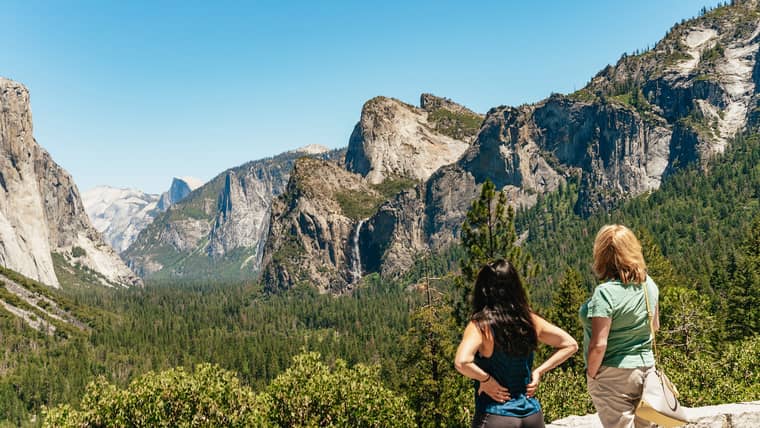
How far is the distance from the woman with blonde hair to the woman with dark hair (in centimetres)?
96

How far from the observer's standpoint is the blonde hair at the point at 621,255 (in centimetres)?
695

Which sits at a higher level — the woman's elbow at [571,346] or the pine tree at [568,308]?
the woman's elbow at [571,346]

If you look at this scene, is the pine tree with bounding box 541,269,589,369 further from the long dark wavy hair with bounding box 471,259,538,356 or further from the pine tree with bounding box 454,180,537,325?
the long dark wavy hair with bounding box 471,259,538,356

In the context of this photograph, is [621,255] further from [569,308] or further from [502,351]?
[569,308]

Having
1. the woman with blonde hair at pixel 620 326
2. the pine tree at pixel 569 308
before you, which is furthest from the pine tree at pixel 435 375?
the woman with blonde hair at pixel 620 326

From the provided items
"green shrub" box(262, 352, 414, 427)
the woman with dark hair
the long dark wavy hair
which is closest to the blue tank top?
the woman with dark hair

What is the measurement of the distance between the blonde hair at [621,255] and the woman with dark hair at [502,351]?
1.42 meters

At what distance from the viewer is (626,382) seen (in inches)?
277

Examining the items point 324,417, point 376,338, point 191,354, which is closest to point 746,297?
point 324,417

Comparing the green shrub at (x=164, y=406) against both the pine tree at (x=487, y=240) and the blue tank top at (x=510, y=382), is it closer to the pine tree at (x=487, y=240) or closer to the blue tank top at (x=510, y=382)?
the pine tree at (x=487, y=240)

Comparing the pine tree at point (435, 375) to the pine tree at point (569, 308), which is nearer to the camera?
the pine tree at point (435, 375)

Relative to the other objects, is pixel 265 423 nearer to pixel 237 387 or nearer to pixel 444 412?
pixel 237 387

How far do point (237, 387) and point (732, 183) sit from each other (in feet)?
676

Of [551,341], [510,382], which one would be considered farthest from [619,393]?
Result: [510,382]
